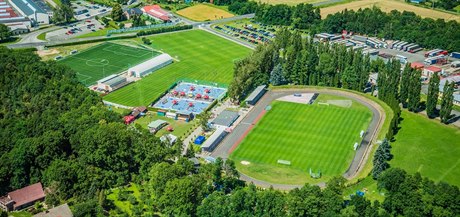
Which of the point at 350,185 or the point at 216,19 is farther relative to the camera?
the point at 216,19

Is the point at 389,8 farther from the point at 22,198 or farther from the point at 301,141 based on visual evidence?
the point at 22,198

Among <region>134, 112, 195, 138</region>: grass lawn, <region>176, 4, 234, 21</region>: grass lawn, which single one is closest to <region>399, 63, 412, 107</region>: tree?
<region>134, 112, 195, 138</region>: grass lawn

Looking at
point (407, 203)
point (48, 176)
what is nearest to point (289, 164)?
point (407, 203)

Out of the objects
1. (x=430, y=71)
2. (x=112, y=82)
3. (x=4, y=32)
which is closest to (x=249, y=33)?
(x=112, y=82)

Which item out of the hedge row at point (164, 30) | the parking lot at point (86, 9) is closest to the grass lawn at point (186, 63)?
the hedge row at point (164, 30)

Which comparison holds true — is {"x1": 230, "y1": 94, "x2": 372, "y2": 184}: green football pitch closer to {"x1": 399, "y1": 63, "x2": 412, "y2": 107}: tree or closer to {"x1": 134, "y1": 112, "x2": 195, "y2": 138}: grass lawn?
{"x1": 399, "y1": 63, "x2": 412, "y2": 107}: tree

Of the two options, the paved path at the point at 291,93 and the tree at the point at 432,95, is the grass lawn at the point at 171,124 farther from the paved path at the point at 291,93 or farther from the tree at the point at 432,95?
the tree at the point at 432,95

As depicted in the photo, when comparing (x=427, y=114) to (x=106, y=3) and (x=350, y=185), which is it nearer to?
(x=350, y=185)
